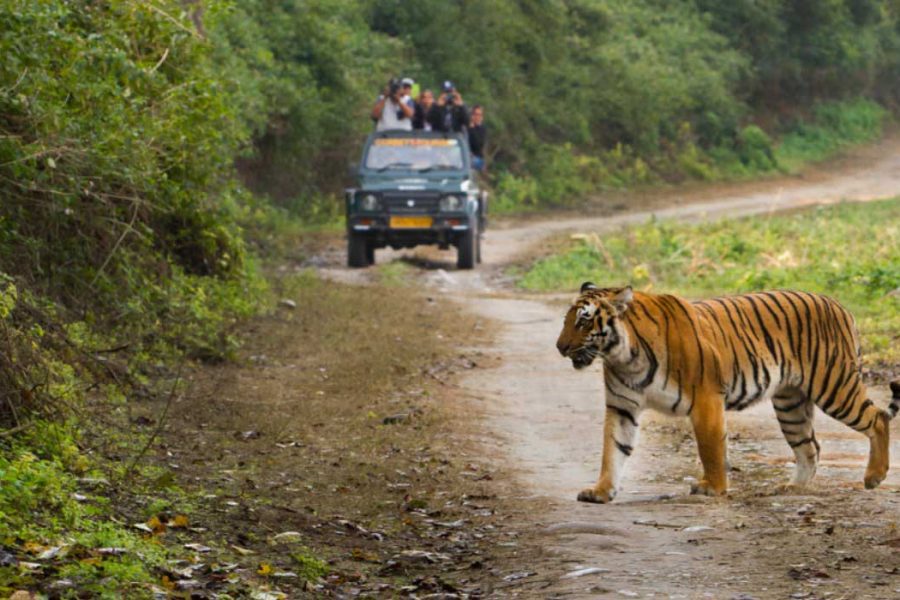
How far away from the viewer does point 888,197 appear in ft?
121

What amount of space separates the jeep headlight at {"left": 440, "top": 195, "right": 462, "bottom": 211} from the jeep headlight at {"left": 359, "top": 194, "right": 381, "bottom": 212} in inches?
36.0

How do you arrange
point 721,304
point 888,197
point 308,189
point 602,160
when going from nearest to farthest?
point 721,304, point 308,189, point 888,197, point 602,160

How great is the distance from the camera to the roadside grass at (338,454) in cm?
741

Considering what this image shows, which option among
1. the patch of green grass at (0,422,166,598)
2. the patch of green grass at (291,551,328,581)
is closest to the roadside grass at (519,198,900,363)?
the patch of green grass at (291,551,328,581)

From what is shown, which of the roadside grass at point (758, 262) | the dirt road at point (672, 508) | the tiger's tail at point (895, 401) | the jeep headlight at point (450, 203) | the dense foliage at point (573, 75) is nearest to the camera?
the dirt road at point (672, 508)

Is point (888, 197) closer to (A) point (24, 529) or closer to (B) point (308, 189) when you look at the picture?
(B) point (308, 189)

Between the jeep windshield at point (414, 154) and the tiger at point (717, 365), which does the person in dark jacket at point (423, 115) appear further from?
the tiger at point (717, 365)

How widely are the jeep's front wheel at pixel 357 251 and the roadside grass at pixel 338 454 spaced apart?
253 inches

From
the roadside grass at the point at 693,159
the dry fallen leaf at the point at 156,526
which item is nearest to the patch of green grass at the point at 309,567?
the dry fallen leaf at the point at 156,526

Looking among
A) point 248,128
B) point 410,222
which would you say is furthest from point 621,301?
point 248,128

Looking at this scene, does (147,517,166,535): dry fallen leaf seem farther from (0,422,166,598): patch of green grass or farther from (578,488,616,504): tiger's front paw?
(578,488,616,504): tiger's front paw

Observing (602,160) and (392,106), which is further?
(602,160)

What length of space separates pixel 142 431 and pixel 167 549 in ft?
11.6

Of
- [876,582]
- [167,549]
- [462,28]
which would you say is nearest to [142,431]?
[167,549]
